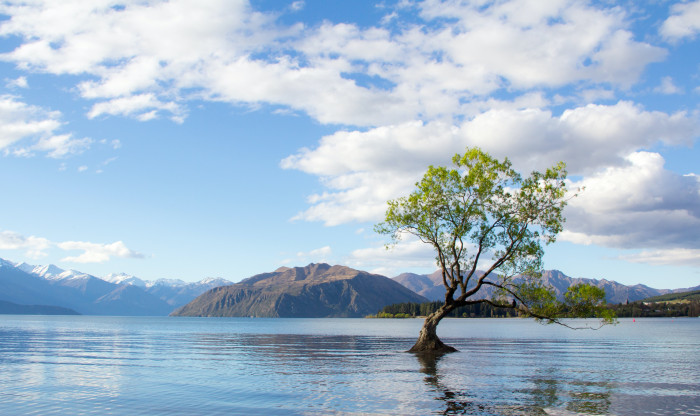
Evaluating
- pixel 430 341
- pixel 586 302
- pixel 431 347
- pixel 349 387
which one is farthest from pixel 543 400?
pixel 430 341

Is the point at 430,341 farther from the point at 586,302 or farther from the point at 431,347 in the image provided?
the point at 586,302

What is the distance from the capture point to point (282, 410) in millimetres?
27094

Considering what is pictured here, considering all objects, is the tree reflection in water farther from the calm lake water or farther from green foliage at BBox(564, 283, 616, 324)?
green foliage at BBox(564, 283, 616, 324)

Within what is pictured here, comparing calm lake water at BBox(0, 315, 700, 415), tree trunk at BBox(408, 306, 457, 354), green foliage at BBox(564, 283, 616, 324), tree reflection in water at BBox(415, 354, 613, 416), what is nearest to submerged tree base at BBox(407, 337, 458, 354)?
tree trunk at BBox(408, 306, 457, 354)

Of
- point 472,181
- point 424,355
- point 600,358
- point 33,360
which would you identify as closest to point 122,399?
point 33,360

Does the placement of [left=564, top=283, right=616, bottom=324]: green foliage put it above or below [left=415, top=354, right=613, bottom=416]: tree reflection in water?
above

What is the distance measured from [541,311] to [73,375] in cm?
4722

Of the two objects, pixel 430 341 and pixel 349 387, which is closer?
pixel 349 387

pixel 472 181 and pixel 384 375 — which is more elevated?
pixel 472 181

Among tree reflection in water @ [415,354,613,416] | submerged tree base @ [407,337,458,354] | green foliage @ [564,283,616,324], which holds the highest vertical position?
green foliage @ [564,283,616,324]

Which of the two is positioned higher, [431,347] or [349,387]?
[349,387]

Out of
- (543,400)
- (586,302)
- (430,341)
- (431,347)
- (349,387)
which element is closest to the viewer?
(543,400)

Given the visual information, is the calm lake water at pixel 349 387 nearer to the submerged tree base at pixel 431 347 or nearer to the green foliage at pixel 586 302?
the green foliage at pixel 586 302

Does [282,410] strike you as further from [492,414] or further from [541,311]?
[541,311]
